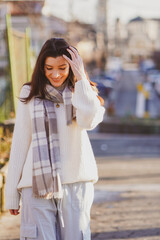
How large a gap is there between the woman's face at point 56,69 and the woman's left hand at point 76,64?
0.20 feet

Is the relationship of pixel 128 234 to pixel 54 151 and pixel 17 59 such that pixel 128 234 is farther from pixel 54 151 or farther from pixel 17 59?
pixel 17 59

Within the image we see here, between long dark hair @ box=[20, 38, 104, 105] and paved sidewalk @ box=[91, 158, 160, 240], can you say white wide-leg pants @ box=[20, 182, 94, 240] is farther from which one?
paved sidewalk @ box=[91, 158, 160, 240]

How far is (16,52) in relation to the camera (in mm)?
9141

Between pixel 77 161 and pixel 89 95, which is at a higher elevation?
pixel 89 95

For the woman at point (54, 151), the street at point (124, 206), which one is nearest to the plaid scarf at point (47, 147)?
the woman at point (54, 151)

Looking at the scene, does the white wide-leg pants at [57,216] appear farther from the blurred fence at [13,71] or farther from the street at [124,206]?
the blurred fence at [13,71]

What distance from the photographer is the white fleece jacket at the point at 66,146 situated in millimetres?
2877

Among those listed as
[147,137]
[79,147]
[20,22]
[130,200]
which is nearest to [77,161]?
[79,147]

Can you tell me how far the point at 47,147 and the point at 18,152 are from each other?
20cm

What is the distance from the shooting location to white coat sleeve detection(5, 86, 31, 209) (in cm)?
297

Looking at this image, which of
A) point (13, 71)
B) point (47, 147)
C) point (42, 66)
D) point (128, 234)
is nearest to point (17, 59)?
point (13, 71)

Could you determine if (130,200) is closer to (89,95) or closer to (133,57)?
(89,95)

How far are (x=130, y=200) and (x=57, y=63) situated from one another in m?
3.87

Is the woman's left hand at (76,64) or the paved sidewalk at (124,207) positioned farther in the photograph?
→ the paved sidewalk at (124,207)
